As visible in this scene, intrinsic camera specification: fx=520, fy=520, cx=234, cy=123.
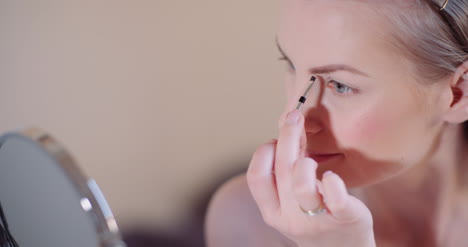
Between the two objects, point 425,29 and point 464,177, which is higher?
point 425,29

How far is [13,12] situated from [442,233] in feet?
2.82

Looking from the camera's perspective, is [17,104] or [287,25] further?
[17,104]

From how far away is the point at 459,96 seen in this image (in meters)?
0.77

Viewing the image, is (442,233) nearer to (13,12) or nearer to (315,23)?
(315,23)

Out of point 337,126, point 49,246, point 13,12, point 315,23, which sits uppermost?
point 315,23

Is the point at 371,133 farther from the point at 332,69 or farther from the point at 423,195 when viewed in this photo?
the point at 423,195

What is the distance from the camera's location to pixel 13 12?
87 centimetres

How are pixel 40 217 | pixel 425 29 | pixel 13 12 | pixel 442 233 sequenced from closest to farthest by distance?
pixel 40 217 → pixel 425 29 → pixel 13 12 → pixel 442 233

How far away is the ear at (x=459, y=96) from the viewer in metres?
0.74

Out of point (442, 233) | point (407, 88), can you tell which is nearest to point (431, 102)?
point (407, 88)

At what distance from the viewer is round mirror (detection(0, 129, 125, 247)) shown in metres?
0.48

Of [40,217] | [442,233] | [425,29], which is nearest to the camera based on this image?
[40,217]

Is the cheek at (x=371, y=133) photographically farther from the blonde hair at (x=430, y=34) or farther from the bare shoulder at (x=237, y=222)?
the bare shoulder at (x=237, y=222)

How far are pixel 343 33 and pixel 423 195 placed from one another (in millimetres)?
414
